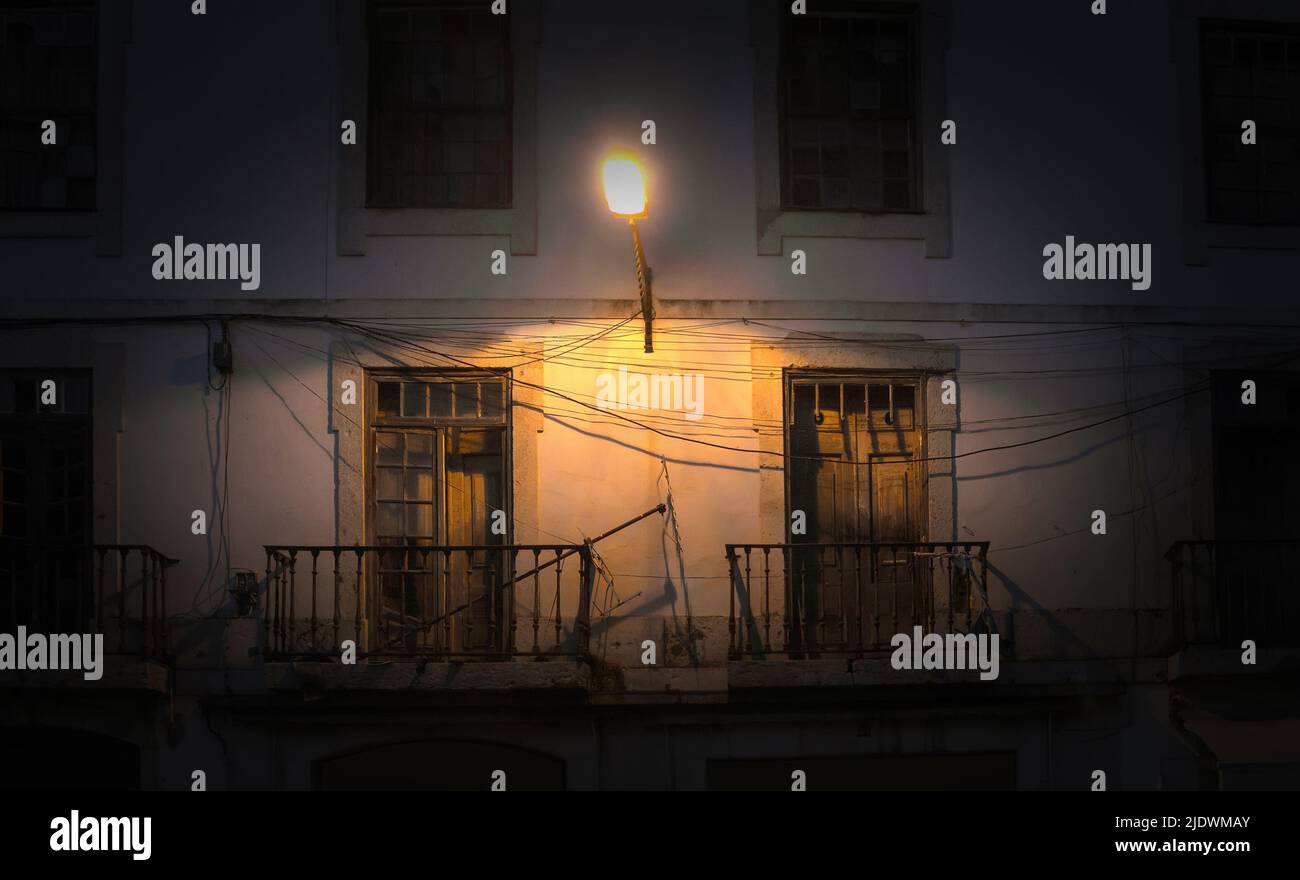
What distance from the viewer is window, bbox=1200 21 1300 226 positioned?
11.4 metres

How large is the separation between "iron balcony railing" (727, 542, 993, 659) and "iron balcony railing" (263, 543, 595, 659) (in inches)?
48.2

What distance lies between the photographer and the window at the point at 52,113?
1105 centimetres

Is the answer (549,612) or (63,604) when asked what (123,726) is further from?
(549,612)

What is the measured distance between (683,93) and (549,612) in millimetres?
3975

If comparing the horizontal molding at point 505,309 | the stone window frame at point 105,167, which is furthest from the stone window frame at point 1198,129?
the stone window frame at point 105,167

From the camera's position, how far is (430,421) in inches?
431

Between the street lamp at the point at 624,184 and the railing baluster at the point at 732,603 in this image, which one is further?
the railing baluster at the point at 732,603

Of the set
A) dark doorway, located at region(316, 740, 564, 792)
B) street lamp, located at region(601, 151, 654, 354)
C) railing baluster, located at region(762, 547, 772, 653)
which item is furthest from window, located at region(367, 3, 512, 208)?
dark doorway, located at region(316, 740, 564, 792)

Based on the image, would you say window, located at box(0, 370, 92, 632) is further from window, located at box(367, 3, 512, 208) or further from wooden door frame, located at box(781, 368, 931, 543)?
wooden door frame, located at box(781, 368, 931, 543)

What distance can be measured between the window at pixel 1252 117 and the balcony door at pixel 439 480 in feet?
18.9

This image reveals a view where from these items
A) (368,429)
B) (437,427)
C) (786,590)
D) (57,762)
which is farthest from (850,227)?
(57,762)

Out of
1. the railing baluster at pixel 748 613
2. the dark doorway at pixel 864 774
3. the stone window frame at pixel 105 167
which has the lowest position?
the dark doorway at pixel 864 774

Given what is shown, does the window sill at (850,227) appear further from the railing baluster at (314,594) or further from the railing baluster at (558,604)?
the railing baluster at (314,594)
